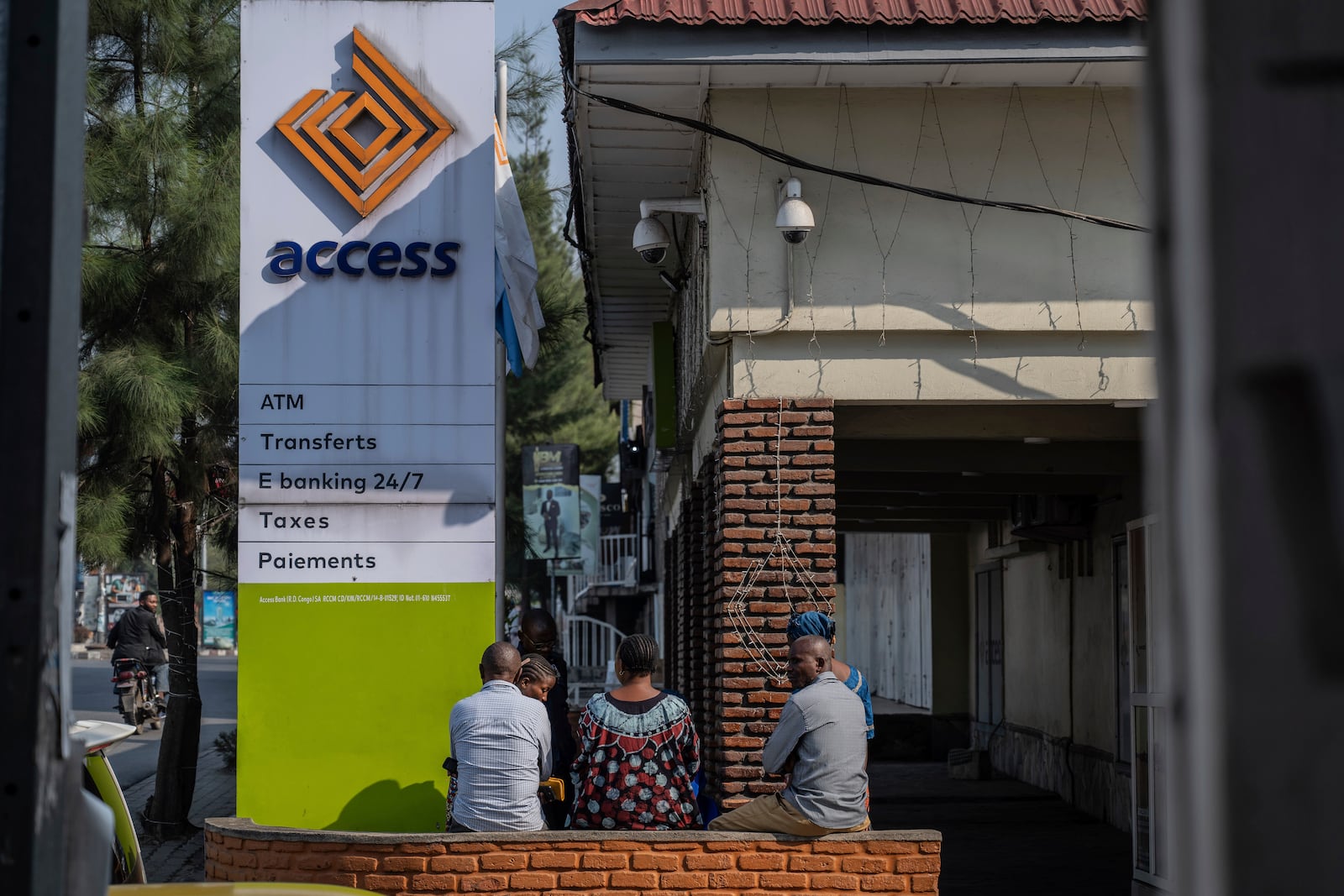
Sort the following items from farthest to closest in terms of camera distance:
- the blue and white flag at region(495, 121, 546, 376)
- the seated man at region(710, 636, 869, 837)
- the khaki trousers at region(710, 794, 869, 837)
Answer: the blue and white flag at region(495, 121, 546, 376)
the khaki trousers at region(710, 794, 869, 837)
the seated man at region(710, 636, 869, 837)

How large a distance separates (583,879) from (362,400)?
9.35 feet

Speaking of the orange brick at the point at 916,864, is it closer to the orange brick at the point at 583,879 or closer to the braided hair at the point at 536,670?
the orange brick at the point at 583,879

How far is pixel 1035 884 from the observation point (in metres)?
10.7

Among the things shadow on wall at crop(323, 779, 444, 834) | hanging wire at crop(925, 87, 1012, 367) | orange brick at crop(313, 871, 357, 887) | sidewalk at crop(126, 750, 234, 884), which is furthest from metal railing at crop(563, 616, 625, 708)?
orange brick at crop(313, 871, 357, 887)

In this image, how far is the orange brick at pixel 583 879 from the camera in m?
7.36

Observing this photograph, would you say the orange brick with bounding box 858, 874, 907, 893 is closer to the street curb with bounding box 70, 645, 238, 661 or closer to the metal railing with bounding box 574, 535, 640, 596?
the metal railing with bounding box 574, 535, 640, 596

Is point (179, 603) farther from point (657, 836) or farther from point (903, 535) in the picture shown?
point (903, 535)

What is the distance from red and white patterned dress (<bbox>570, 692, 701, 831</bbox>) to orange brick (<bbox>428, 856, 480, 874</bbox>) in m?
0.56

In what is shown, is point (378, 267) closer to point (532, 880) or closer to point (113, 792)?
point (532, 880)

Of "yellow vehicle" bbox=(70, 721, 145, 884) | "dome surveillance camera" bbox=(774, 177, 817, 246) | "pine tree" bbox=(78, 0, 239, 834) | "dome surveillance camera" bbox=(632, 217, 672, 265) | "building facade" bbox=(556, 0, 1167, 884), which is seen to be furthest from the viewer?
"pine tree" bbox=(78, 0, 239, 834)

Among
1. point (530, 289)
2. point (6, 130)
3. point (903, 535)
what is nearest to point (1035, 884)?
point (530, 289)

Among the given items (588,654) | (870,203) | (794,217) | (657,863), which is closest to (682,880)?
(657,863)

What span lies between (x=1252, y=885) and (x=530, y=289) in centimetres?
865

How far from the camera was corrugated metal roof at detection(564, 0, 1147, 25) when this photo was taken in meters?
8.36
